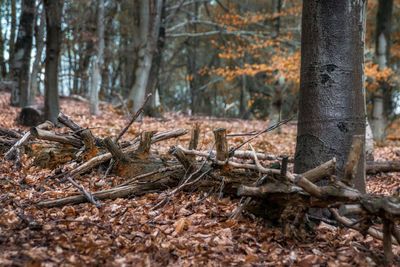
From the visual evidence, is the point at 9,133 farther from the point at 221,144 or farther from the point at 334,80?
the point at 334,80

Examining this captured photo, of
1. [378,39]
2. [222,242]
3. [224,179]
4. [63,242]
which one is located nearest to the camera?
[63,242]

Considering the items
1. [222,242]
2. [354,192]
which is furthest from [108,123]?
[354,192]

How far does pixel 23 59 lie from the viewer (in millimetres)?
10781

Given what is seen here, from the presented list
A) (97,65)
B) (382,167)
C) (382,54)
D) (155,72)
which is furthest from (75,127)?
(382,54)

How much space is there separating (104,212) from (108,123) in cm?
638

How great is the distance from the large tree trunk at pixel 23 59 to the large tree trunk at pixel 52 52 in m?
3.97

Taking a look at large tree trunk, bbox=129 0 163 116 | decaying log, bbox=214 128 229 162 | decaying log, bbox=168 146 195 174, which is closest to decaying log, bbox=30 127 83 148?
decaying log, bbox=168 146 195 174

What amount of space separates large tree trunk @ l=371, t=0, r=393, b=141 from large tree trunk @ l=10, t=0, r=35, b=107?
12.1 m

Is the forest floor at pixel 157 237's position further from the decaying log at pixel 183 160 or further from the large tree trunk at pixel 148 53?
the large tree trunk at pixel 148 53

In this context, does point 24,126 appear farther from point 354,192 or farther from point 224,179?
point 354,192

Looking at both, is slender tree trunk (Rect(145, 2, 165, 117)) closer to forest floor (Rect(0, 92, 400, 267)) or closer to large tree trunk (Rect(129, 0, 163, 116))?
large tree trunk (Rect(129, 0, 163, 116))

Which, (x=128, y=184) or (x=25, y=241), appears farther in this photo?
(x=128, y=184)

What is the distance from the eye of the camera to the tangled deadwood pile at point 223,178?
2.22m

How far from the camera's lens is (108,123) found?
30.0ft
